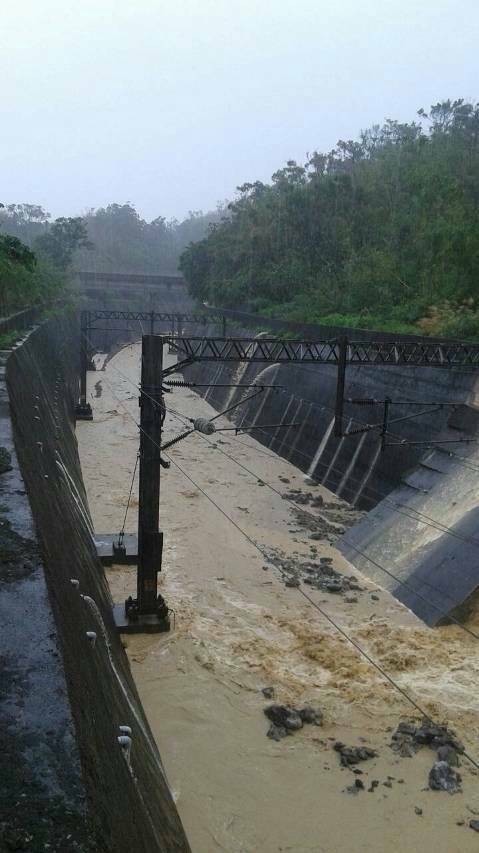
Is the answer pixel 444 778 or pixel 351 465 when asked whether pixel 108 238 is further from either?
pixel 444 778

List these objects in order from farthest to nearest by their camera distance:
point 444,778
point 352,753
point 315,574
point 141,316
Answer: point 141,316 → point 315,574 → point 352,753 → point 444,778

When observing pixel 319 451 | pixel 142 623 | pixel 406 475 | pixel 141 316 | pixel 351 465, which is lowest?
pixel 142 623

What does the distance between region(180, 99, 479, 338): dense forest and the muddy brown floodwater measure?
1345 centimetres

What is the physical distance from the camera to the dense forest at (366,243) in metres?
32.8

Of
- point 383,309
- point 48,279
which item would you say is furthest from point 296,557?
point 48,279

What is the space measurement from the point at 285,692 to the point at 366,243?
4320 cm

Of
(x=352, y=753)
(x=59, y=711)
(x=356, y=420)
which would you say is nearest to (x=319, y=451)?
(x=356, y=420)

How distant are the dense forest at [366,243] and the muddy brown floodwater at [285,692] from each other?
13.5 meters

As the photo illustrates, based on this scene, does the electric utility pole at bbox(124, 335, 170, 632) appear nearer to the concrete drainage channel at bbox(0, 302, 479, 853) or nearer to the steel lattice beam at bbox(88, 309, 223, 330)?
the concrete drainage channel at bbox(0, 302, 479, 853)

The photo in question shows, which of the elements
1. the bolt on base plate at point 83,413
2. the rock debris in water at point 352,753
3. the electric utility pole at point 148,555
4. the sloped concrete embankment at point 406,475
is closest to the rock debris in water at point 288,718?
the rock debris in water at point 352,753

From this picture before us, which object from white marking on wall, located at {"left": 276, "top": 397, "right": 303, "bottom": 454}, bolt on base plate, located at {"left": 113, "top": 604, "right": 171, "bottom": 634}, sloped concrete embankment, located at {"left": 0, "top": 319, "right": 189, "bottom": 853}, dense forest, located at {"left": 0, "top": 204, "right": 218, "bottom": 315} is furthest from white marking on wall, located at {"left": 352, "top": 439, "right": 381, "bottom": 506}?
dense forest, located at {"left": 0, "top": 204, "right": 218, "bottom": 315}

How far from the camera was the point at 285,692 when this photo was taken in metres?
12.2

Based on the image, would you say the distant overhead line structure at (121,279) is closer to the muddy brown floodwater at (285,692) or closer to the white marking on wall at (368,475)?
the white marking on wall at (368,475)

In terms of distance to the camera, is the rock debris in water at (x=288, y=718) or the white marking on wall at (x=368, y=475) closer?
the rock debris in water at (x=288, y=718)
